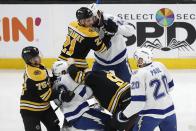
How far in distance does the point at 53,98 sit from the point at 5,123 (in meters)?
1.43

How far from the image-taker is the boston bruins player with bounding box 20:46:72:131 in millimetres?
4348

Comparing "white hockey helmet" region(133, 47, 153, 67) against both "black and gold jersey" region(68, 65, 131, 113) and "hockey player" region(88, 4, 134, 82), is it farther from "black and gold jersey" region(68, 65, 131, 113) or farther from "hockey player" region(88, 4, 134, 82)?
"hockey player" region(88, 4, 134, 82)

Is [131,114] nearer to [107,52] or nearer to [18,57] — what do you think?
[107,52]

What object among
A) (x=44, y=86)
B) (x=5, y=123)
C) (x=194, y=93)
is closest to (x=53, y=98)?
(x=44, y=86)

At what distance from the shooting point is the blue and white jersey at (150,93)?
393 centimetres

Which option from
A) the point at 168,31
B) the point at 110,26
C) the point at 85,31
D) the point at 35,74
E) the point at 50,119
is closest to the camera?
the point at 35,74

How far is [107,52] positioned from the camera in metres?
5.32

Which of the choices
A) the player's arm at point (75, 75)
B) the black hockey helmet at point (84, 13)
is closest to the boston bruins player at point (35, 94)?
the player's arm at point (75, 75)

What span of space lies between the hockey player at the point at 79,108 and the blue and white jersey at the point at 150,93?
42 cm

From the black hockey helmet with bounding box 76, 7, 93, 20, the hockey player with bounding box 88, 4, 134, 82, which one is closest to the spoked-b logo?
the hockey player with bounding box 88, 4, 134, 82

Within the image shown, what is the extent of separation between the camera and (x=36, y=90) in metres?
4.37

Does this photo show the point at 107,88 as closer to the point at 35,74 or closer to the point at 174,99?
the point at 35,74

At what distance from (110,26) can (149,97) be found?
4.24ft

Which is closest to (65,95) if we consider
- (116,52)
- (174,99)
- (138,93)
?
(138,93)
